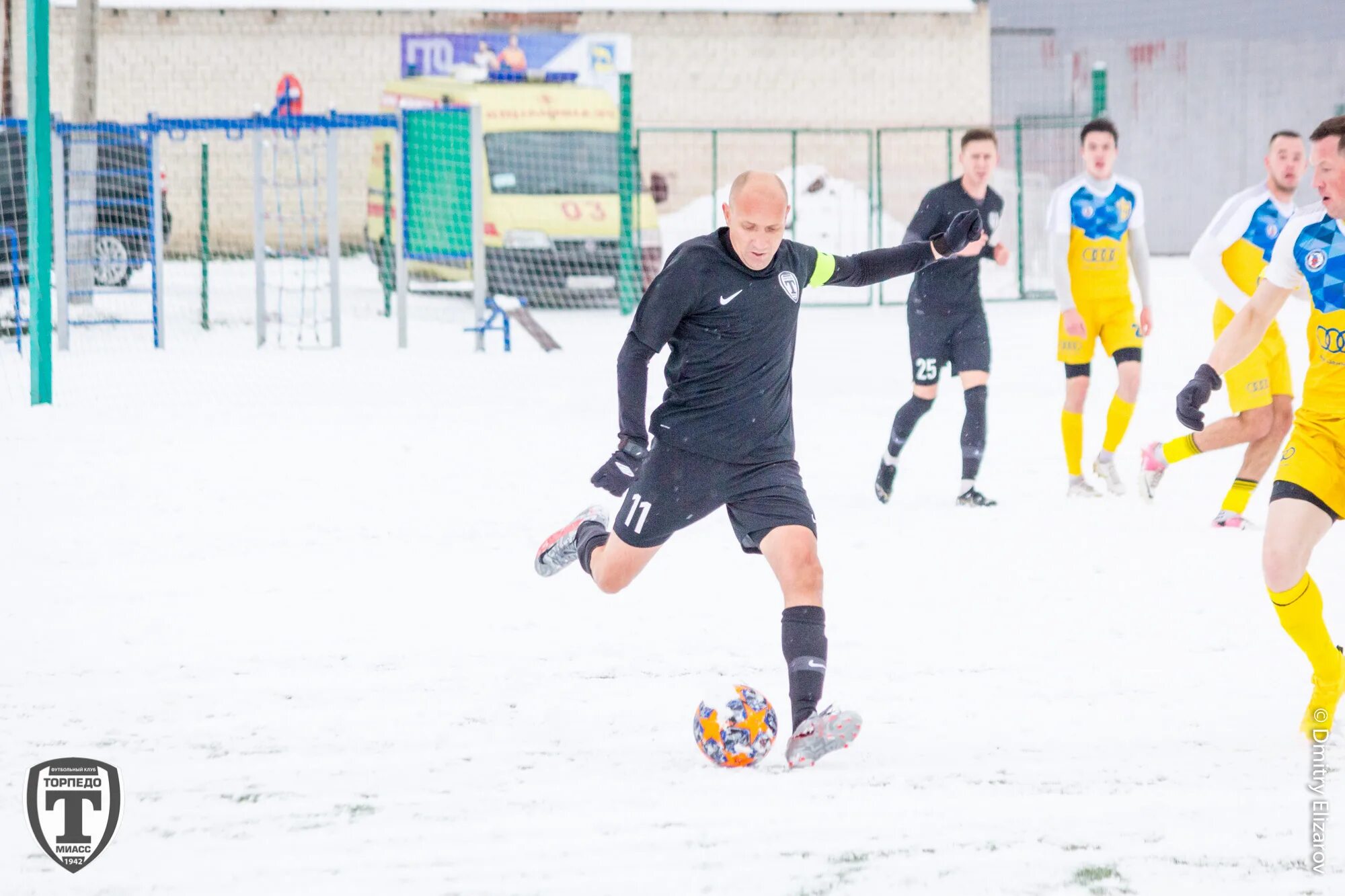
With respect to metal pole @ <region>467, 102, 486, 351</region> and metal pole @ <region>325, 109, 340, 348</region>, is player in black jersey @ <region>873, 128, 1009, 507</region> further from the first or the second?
metal pole @ <region>325, 109, 340, 348</region>

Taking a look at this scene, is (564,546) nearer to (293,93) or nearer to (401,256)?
(401,256)

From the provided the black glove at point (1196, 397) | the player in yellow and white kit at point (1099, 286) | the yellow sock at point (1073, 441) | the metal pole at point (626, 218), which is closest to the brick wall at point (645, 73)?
the metal pole at point (626, 218)

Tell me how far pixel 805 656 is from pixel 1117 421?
4.77 meters

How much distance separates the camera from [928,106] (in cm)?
2819

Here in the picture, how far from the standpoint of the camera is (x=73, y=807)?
147 inches

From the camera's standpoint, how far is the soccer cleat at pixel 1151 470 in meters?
7.83

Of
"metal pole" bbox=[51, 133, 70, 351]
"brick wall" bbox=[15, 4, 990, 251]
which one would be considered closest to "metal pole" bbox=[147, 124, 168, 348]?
"metal pole" bbox=[51, 133, 70, 351]

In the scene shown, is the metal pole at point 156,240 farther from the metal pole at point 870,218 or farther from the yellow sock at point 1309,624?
the yellow sock at point 1309,624

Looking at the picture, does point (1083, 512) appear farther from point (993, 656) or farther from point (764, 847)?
point (764, 847)

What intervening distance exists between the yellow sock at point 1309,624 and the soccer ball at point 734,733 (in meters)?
1.47

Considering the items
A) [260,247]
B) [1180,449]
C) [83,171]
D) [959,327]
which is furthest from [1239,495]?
[83,171]

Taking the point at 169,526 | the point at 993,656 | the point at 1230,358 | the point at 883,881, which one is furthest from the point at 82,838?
the point at 169,526

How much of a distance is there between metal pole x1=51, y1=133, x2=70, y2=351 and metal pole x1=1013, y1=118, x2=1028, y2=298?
11.6 meters

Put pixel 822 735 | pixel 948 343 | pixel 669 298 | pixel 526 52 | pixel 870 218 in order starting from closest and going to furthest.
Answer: pixel 822 735 → pixel 669 298 → pixel 948 343 → pixel 870 218 → pixel 526 52
